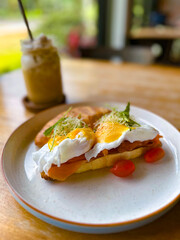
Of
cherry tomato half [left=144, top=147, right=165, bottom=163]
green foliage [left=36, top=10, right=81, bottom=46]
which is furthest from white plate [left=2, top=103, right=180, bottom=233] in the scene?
green foliage [left=36, top=10, right=81, bottom=46]

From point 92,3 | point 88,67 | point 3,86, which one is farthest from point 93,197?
point 92,3

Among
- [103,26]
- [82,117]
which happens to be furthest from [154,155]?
[103,26]

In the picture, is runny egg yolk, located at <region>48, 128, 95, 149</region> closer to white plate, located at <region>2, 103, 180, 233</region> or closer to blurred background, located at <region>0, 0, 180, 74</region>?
white plate, located at <region>2, 103, 180, 233</region>

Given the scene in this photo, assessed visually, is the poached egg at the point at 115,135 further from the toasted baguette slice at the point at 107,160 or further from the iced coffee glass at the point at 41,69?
the iced coffee glass at the point at 41,69

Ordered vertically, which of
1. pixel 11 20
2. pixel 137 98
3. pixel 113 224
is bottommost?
pixel 137 98

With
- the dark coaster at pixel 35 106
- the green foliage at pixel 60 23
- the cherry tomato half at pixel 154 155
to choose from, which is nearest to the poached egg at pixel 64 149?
the cherry tomato half at pixel 154 155

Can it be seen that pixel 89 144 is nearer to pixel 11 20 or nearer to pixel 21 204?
pixel 21 204

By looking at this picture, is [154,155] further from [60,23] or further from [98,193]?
[60,23]
